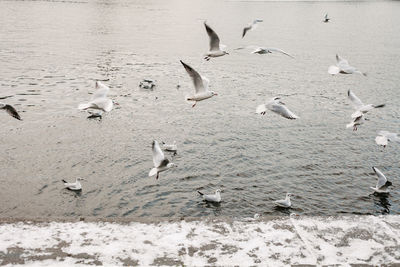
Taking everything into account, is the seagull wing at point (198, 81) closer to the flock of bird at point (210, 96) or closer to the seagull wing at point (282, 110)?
the flock of bird at point (210, 96)

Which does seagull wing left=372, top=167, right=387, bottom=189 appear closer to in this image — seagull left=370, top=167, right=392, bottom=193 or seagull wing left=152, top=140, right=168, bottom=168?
seagull left=370, top=167, right=392, bottom=193

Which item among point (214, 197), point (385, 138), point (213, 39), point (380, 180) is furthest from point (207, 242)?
point (380, 180)

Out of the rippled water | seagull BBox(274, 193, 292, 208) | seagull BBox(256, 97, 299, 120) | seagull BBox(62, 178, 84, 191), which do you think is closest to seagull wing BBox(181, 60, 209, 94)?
seagull BBox(256, 97, 299, 120)

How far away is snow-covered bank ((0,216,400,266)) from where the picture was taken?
5.85 meters

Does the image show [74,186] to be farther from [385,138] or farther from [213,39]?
[385,138]

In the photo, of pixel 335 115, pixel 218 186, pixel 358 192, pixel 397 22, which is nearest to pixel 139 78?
pixel 335 115

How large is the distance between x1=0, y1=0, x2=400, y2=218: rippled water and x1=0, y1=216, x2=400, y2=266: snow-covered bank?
4845 millimetres

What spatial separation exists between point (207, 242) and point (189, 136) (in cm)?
1088

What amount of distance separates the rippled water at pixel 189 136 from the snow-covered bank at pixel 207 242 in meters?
4.85

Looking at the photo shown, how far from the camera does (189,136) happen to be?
17031 mm

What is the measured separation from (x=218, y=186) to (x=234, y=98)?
9.92m

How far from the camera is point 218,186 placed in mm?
13188

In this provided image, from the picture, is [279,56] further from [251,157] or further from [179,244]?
[179,244]

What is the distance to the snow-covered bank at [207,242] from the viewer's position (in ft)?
19.2
